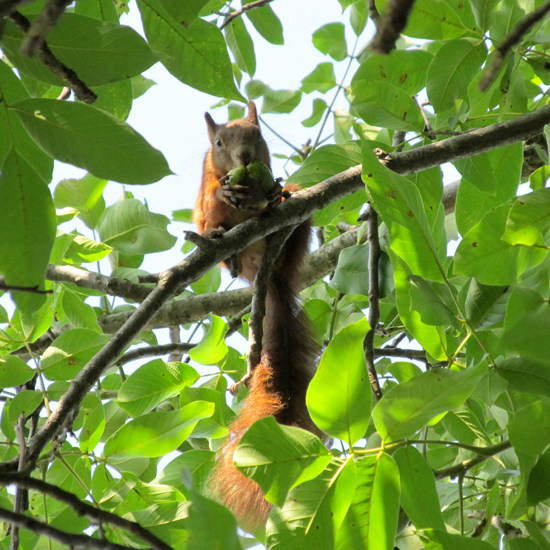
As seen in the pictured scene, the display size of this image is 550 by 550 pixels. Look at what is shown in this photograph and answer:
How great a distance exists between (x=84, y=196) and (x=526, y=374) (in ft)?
5.46

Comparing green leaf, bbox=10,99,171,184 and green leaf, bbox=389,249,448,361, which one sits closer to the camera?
green leaf, bbox=10,99,171,184

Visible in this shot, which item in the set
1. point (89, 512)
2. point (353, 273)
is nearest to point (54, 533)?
point (89, 512)

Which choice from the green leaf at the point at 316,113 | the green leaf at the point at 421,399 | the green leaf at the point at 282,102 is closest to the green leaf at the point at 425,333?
the green leaf at the point at 421,399

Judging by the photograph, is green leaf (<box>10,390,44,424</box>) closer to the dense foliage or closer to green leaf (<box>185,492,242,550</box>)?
the dense foliage

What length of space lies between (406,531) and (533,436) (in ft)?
1.32

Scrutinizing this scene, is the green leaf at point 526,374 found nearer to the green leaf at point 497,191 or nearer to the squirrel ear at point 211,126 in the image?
the green leaf at point 497,191

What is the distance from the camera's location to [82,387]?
993mm

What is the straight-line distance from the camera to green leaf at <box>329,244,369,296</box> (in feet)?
5.20

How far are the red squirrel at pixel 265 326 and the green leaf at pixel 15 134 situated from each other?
25.5 inches

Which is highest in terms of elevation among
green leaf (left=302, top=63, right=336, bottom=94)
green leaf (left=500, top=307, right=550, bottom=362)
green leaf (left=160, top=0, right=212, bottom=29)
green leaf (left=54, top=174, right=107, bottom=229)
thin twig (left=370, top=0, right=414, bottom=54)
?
green leaf (left=302, top=63, right=336, bottom=94)

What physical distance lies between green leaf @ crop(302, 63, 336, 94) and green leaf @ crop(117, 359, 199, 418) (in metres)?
1.63

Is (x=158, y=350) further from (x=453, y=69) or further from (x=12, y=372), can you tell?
(x=453, y=69)

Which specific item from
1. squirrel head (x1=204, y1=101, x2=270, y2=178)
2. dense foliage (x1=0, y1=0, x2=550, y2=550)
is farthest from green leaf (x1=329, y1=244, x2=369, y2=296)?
squirrel head (x1=204, y1=101, x2=270, y2=178)

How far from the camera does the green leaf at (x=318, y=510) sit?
818 millimetres
